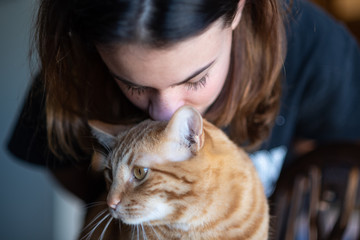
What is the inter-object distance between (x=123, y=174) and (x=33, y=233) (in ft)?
5.13

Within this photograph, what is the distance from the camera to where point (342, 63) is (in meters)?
1.12

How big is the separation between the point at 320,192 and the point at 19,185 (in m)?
1.54

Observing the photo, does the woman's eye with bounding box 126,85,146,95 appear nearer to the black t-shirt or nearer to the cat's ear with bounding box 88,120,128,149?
the cat's ear with bounding box 88,120,128,149

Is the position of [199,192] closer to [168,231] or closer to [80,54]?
[168,231]

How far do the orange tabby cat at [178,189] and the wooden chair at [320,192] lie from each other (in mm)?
463

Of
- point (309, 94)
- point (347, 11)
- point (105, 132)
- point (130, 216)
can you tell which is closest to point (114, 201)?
point (130, 216)

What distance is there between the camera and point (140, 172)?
2.40 feet

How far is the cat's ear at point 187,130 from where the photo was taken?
652mm

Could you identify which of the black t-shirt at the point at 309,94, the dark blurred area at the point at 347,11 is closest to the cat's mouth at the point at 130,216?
the black t-shirt at the point at 309,94

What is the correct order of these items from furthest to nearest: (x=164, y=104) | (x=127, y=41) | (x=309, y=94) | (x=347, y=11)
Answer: (x=347, y=11) < (x=309, y=94) < (x=164, y=104) < (x=127, y=41)

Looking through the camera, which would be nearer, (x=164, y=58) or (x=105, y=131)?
(x=164, y=58)

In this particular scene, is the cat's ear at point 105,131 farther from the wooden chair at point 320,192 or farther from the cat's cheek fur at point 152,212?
the wooden chair at point 320,192

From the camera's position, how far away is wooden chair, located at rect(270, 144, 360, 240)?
1.12m

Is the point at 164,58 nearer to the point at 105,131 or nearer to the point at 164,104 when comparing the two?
the point at 164,104
